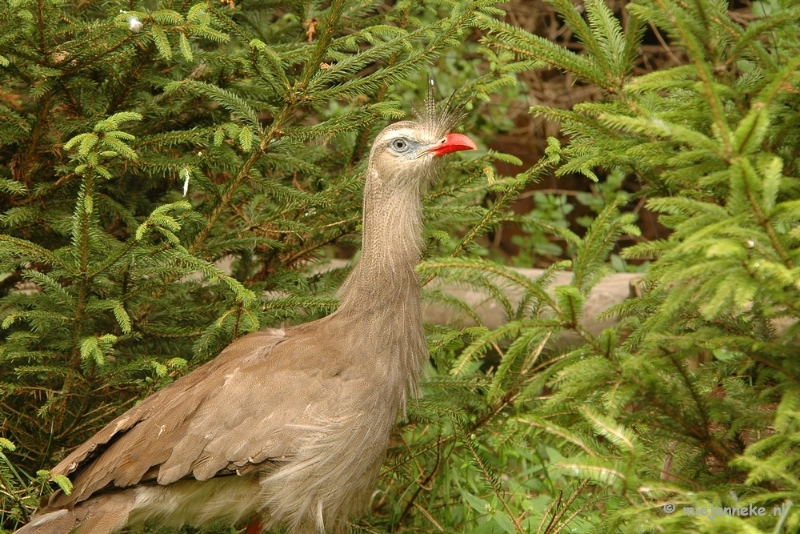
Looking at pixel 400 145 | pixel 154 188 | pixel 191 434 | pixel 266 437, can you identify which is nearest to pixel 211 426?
pixel 191 434

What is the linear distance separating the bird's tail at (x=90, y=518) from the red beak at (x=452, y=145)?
143cm

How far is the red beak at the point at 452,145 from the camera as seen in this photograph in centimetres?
281

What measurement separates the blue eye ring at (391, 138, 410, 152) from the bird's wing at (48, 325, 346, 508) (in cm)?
68

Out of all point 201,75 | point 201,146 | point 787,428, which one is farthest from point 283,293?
point 787,428

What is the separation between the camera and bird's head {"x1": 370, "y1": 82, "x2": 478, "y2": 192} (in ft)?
9.42

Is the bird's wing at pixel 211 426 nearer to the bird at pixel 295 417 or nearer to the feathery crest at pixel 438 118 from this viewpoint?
the bird at pixel 295 417

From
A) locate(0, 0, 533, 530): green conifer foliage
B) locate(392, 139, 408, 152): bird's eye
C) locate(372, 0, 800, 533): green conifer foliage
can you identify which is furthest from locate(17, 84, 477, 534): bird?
locate(372, 0, 800, 533): green conifer foliage

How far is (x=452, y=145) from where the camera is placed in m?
2.84

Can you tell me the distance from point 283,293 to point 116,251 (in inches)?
37.1

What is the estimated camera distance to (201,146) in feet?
10.8

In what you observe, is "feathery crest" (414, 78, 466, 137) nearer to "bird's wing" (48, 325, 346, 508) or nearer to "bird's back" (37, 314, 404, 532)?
"bird's back" (37, 314, 404, 532)

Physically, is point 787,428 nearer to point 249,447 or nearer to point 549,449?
point 249,447

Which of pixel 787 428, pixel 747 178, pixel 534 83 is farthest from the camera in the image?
pixel 534 83

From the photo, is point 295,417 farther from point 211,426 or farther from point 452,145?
point 452,145
